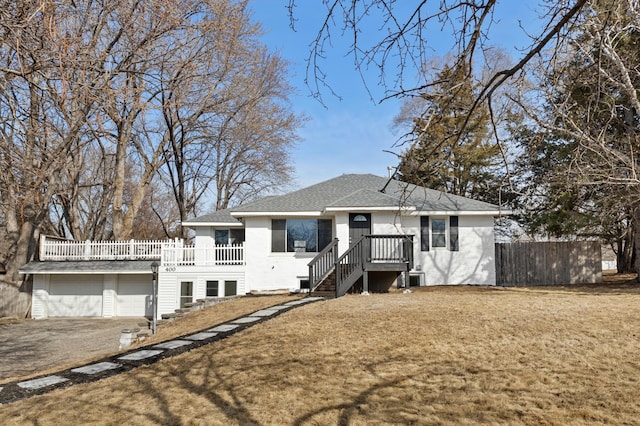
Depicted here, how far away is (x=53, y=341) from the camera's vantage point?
1405 cm

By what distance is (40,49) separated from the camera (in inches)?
170

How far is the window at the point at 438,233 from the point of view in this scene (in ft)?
55.5

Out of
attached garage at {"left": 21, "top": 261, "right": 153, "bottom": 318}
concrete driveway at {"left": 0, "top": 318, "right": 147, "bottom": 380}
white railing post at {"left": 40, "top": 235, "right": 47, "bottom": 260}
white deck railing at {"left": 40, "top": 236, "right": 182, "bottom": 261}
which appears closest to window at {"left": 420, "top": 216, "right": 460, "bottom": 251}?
concrete driveway at {"left": 0, "top": 318, "right": 147, "bottom": 380}

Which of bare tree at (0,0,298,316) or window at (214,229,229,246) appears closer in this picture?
bare tree at (0,0,298,316)

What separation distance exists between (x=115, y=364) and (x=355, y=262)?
26.7 ft

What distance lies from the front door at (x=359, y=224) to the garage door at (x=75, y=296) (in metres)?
11.9

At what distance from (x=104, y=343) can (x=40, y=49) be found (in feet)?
35.9

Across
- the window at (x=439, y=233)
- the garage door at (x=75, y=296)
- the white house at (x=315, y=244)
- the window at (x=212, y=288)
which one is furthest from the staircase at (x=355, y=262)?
the garage door at (x=75, y=296)

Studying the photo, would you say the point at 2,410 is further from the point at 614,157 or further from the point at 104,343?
the point at 614,157

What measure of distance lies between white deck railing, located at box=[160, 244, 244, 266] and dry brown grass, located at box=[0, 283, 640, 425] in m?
9.33

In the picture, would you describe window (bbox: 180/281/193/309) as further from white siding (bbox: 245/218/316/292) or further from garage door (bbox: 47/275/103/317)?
garage door (bbox: 47/275/103/317)

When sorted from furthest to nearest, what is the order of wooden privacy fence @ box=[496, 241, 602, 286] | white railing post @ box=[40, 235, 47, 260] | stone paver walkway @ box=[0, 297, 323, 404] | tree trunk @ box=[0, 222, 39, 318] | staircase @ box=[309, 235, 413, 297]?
white railing post @ box=[40, 235, 47, 260] < tree trunk @ box=[0, 222, 39, 318] < wooden privacy fence @ box=[496, 241, 602, 286] < staircase @ box=[309, 235, 413, 297] < stone paver walkway @ box=[0, 297, 323, 404]

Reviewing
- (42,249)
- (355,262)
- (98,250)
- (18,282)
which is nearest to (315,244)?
(355,262)

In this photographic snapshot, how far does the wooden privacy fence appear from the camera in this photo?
18.0 m
